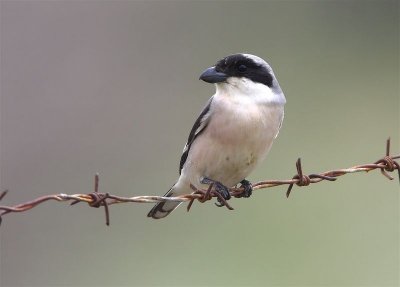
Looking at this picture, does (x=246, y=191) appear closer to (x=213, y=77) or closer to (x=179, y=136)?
(x=213, y=77)

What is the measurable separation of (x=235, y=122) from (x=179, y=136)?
286 inches

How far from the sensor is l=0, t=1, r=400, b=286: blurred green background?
9.77m

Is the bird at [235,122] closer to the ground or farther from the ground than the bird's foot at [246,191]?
farther from the ground

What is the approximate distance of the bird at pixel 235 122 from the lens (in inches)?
225

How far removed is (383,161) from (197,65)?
9.92 meters

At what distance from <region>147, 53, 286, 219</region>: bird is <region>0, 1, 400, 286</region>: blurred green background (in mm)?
3404

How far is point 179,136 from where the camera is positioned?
12.9 m

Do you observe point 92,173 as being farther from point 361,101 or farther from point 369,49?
point 369,49

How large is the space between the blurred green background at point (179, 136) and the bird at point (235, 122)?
3404mm

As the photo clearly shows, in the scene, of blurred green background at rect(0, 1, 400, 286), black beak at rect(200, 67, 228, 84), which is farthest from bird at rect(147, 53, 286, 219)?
blurred green background at rect(0, 1, 400, 286)

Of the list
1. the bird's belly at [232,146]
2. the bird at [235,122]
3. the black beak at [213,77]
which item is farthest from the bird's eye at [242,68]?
the bird's belly at [232,146]

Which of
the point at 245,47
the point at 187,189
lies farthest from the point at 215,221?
the point at 245,47

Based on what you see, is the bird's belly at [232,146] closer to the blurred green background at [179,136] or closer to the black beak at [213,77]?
the black beak at [213,77]

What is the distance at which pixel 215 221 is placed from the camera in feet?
34.1
